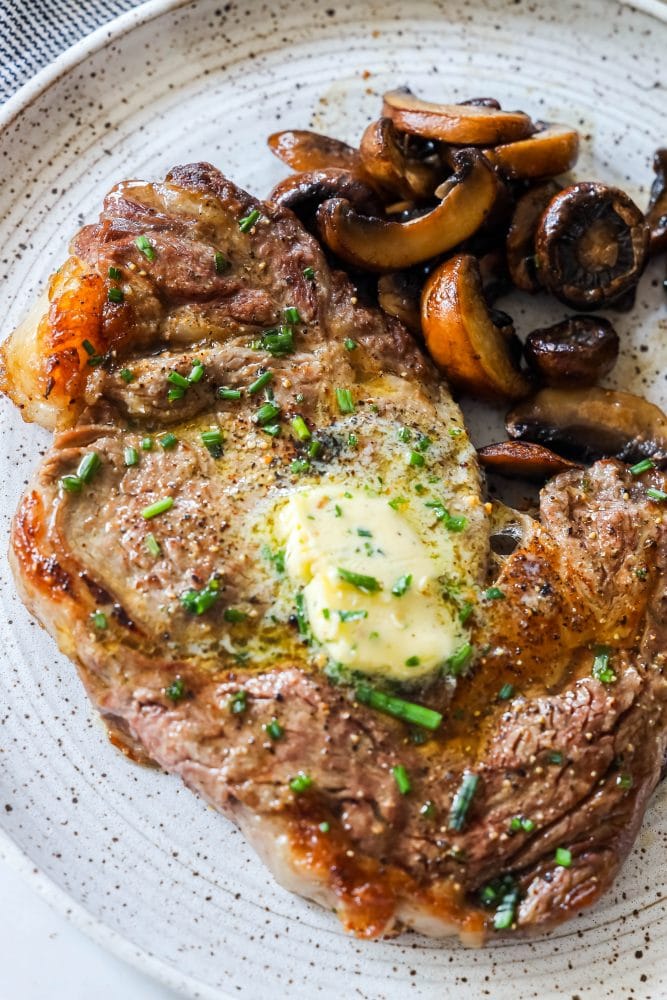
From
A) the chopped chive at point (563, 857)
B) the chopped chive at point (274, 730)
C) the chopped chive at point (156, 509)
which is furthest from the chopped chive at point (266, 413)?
the chopped chive at point (563, 857)

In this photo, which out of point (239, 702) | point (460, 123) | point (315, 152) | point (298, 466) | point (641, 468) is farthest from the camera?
point (315, 152)

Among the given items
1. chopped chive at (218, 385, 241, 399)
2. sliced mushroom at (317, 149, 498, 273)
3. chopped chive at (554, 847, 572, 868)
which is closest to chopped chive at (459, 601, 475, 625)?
chopped chive at (554, 847, 572, 868)

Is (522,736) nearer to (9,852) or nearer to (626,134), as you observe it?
(9,852)

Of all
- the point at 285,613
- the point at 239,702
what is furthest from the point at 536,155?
the point at 239,702

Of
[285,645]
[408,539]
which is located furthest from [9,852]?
[408,539]

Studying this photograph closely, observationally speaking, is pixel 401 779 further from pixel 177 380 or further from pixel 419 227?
pixel 419 227

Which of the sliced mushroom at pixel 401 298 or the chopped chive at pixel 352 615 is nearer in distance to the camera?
the chopped chive at pixel 352 615

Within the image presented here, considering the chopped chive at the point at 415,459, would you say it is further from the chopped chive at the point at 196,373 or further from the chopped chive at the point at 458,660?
the chopped chive at the point at 196,373
